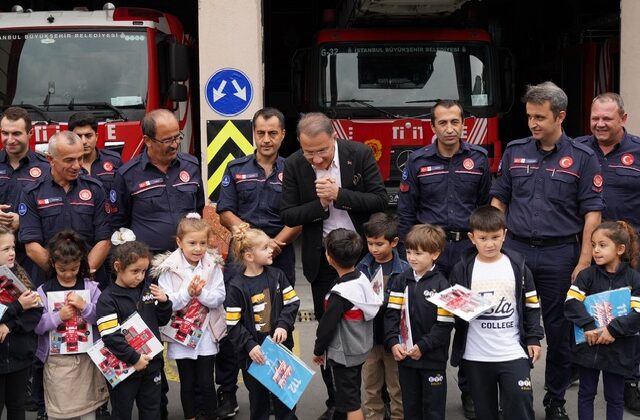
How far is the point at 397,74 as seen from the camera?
9852 mm

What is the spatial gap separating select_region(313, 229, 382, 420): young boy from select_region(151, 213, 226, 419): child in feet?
2.34

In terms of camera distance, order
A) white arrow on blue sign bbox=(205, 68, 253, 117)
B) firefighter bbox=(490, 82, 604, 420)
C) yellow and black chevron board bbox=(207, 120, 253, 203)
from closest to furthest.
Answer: firefighter bbox=(490, 82, 604, 420) → yellow and black chevron board bbox=(207, 120, 253, 203) → white arrow on blue sign bbox=(205, 68, 253, 117)

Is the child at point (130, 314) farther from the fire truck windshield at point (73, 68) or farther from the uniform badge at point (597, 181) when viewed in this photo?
the fire truck windshield at point (73, 68)

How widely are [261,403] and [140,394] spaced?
73 centimetres

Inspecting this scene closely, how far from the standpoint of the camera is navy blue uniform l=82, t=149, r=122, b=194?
19.8 feet

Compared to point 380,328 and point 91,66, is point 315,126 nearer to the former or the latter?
point 380,328

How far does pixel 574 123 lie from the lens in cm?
1388

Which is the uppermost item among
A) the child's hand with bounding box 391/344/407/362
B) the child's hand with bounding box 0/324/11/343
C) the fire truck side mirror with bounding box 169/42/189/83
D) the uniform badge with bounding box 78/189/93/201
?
the fire truck side mirror with bounding box 169/42/189/83

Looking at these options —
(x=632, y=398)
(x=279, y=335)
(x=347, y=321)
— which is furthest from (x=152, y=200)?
(x=632, y=398)

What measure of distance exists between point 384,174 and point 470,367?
5385 millimetres

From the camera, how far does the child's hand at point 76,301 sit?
4762 millimetres

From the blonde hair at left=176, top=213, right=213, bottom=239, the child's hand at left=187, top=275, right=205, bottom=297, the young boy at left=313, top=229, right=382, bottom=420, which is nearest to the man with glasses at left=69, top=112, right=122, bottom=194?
the blonde hair at left=176, top=213, right=213, bottom=239

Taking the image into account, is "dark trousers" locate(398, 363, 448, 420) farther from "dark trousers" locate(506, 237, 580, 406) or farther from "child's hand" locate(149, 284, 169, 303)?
"child's hand" locate(149, 284, 169, 303)

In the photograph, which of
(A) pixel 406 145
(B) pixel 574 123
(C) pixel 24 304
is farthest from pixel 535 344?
(B) pixel 574 123
